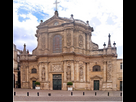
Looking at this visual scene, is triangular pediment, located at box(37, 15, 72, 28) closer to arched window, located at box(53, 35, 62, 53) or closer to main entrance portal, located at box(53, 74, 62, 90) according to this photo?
arched window, located at box(53, 35, 62, 53)

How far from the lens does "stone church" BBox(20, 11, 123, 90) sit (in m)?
24.5

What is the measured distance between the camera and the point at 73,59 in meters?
24.3

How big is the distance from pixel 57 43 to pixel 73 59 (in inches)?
207

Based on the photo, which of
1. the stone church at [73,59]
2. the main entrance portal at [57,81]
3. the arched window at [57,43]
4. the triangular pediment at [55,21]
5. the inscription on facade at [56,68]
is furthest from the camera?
the arched window at [57,43]

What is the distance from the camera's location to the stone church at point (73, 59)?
80.4 feet

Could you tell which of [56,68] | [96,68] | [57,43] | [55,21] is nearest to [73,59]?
[56,68]

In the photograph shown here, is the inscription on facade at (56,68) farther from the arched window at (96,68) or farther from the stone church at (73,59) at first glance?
the arched window at (96,68)

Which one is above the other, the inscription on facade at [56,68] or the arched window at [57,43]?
the arched window at [57,43]

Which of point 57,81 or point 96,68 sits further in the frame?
point 96,68

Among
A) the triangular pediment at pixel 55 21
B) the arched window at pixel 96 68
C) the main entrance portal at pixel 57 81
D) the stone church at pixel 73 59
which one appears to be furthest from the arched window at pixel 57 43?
the arched window at pixel 96 68

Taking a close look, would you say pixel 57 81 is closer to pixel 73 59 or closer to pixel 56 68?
pixel 56 68

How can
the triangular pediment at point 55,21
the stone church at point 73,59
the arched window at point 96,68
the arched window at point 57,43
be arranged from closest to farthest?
the stone church at point 73,59
the arched window at point 96,68
the triangular pediment at point 55,21
the arched window at point 57,43

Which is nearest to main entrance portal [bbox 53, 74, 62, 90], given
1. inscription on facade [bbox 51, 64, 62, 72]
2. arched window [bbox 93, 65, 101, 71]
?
inscription on facade [bbox 51, 64, 62, 72]
